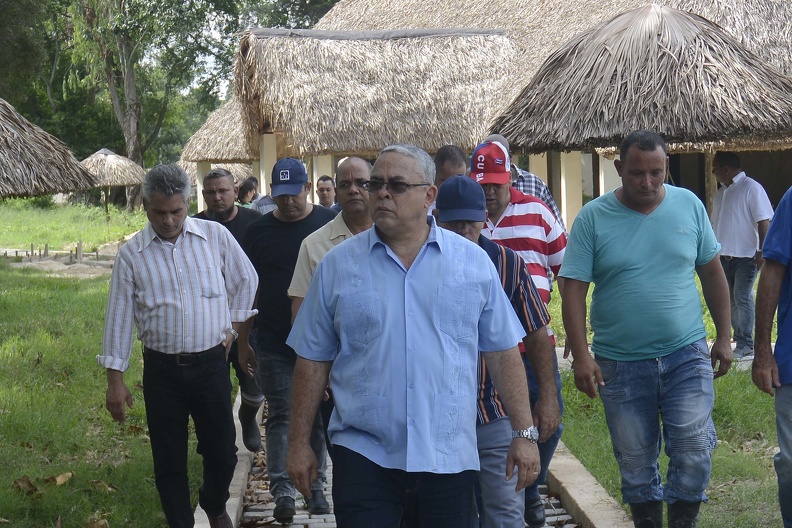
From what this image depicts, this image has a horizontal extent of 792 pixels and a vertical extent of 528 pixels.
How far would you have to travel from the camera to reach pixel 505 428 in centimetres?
435

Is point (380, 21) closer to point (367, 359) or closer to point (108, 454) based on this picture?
point (108, 454)

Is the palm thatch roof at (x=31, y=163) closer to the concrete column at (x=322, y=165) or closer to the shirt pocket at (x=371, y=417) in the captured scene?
the shirt pocket at (x=371, y=417)

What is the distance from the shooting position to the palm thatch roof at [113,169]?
39.8 m

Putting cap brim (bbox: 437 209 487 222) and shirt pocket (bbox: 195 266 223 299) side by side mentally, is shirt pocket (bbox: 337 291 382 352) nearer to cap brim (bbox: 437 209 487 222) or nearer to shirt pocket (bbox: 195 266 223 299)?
cap brim (bbox: 437 209 487 222)

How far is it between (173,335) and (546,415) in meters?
2.06

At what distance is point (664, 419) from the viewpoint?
5.02 meters

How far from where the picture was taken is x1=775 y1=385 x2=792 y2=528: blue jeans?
4566 mm

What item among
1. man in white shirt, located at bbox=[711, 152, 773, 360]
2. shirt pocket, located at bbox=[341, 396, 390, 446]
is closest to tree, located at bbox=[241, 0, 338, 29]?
man in white shirt, located at bbox=[711, 152, 773, 360]

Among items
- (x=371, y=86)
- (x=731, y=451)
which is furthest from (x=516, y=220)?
(x=371, y=86)

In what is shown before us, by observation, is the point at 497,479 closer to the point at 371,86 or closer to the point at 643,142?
the point at 643,142

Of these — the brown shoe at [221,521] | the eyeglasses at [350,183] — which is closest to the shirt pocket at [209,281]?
the eyeglasses at [350,183]

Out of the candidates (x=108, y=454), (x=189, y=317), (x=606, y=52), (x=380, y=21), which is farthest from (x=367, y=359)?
(x=380, y=21)

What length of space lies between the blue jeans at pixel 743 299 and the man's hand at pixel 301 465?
7.34 m

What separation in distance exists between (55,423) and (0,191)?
2010 millimetres
